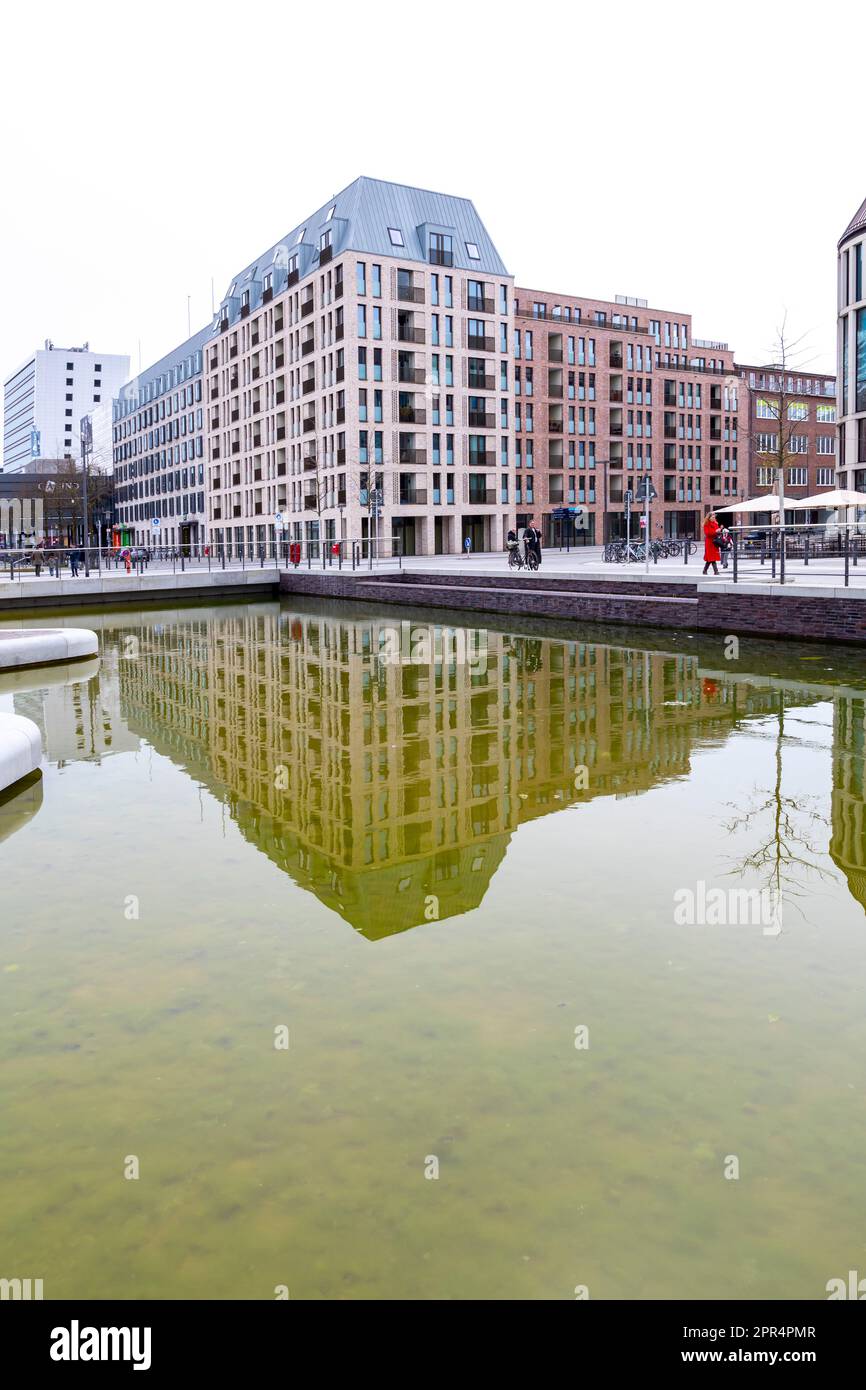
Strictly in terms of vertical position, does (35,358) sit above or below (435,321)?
above

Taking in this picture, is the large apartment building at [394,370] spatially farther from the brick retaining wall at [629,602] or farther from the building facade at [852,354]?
the brick retaining wall at [629,602]

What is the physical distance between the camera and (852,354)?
5256 centimetres

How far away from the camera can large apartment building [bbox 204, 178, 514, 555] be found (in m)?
62.2

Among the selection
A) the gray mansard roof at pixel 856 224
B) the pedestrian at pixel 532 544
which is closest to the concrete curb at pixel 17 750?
the pedestrian at pixel 532 544

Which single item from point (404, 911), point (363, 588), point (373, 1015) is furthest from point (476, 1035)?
point (363, 588)

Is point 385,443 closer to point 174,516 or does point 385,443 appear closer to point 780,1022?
point 174,516

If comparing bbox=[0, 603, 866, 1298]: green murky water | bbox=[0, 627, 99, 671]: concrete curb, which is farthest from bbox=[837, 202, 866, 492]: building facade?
bbox=[0, 603, 866, 1298]: green murky water

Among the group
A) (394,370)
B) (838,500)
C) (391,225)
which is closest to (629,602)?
(838,500)

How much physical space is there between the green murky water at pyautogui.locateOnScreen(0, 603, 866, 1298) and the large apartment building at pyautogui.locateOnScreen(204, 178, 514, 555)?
5033 centimetres

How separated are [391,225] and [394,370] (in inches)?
327

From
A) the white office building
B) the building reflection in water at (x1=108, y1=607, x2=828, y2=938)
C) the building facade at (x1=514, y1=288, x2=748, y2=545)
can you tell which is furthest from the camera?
the white office building

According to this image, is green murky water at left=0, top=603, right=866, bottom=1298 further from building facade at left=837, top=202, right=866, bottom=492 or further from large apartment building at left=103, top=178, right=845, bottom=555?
building facade at left=837, top=202, right=866, bottom=492

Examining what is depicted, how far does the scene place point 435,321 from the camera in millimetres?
64875

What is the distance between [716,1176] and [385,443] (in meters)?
61.5
